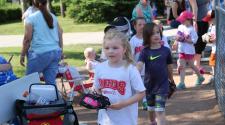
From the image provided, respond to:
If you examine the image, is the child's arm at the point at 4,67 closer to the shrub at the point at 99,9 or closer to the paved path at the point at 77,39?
the paved path at the point at 77,39

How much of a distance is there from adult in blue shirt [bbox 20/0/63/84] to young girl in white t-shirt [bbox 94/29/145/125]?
2.34 m

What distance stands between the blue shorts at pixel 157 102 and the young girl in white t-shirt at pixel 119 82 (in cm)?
148

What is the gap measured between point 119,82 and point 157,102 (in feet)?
5.52

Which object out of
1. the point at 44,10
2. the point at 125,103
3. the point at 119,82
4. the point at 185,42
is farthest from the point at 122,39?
the point at 185,42

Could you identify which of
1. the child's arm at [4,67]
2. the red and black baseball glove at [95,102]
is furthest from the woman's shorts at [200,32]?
the red and black baseball glove at [95,102]

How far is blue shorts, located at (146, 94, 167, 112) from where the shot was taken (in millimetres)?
5746

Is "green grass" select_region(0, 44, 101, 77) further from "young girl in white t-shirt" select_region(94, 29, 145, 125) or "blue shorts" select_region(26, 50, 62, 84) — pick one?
"young girl in white t-shirt" select_region(94, 29, 145, 125)

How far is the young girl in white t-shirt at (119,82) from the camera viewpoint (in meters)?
4.15

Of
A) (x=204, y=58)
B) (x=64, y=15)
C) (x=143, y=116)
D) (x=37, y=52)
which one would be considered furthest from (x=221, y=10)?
(x=64, y=15)

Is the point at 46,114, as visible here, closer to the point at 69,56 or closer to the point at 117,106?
the point at 117,106

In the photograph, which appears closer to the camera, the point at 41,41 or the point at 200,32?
the point at 41,41

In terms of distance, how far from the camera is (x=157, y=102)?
19.0 feet

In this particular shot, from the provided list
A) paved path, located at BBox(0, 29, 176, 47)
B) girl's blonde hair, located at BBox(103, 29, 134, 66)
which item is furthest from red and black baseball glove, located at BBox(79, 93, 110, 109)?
paved path, located at BBox(0, 29, 176, 47)

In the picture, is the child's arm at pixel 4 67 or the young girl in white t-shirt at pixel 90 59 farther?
the young girl in white t-shirt at pixel 90 59
